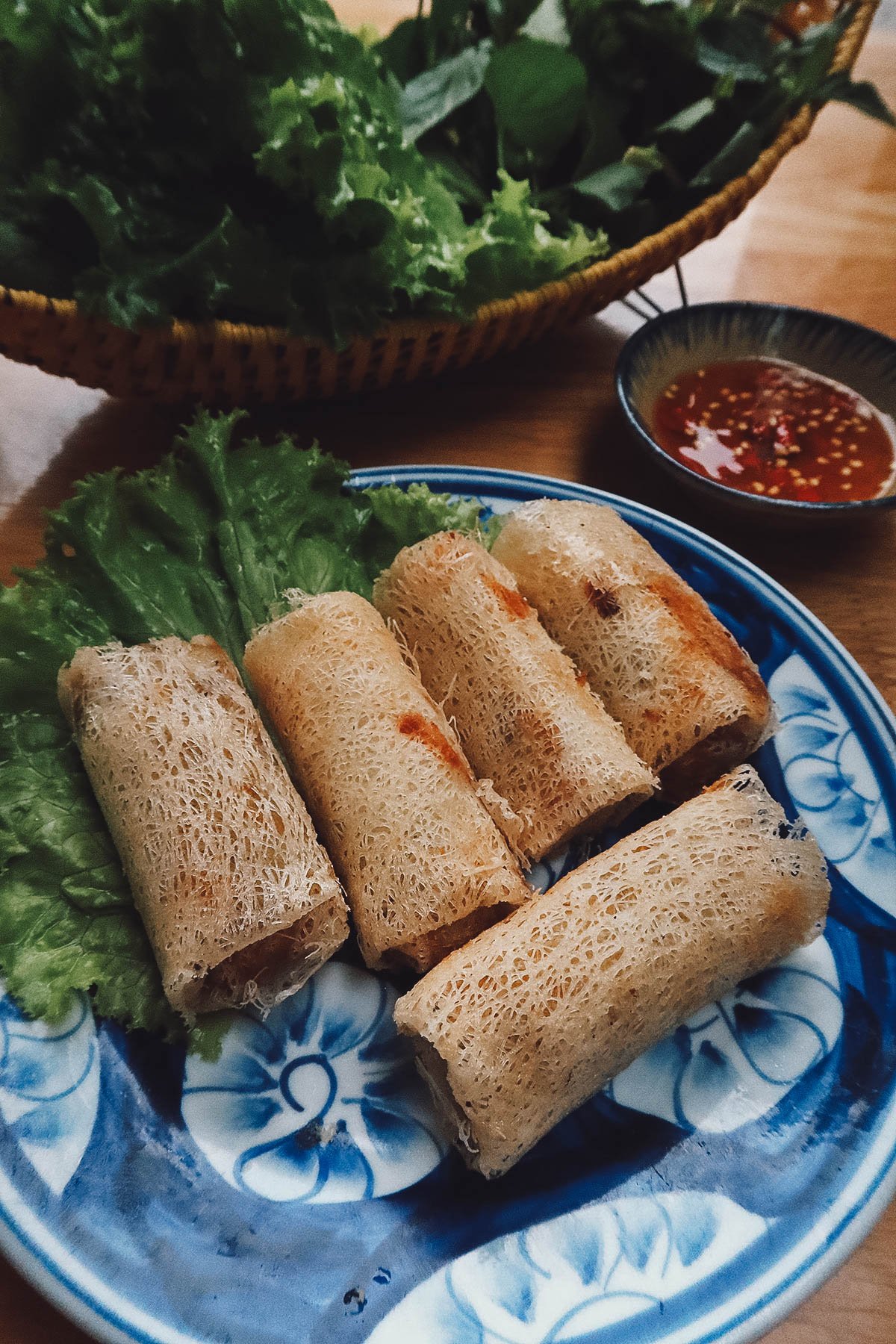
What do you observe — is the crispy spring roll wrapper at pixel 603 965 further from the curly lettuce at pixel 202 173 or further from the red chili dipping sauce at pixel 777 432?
the curly lettuce at pixel 202 173

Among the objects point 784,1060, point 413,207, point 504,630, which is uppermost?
point 413,207

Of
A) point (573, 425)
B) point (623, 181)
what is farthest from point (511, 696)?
point (623, 181)

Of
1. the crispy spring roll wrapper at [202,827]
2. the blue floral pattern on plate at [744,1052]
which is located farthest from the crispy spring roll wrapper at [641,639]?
the crispy spring roll wrapper at [202,827]

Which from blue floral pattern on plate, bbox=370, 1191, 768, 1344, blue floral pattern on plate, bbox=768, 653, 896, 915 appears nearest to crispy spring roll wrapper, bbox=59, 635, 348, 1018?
→ blue floral pattern on plate, bbox=370, 1191, 768, 1344

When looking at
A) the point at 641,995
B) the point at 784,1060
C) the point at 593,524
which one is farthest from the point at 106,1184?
the point at 593,524

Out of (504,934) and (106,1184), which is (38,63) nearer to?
(504,934)

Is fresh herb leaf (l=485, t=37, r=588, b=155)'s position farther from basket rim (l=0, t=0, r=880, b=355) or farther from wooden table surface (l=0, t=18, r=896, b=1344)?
wooden table surface (l=0, t=18, r=896, b=1344)

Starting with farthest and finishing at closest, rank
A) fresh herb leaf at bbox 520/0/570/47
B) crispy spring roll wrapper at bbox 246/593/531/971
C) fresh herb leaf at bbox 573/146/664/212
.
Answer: fresh herb leaf at bbox 520/0/570/47
fresh herb leaf at bbox 573/146/664/212
crispy spring roll wrapper at bbox 246/593/531/971

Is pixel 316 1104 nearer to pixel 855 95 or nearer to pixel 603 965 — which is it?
pixel 603 965
